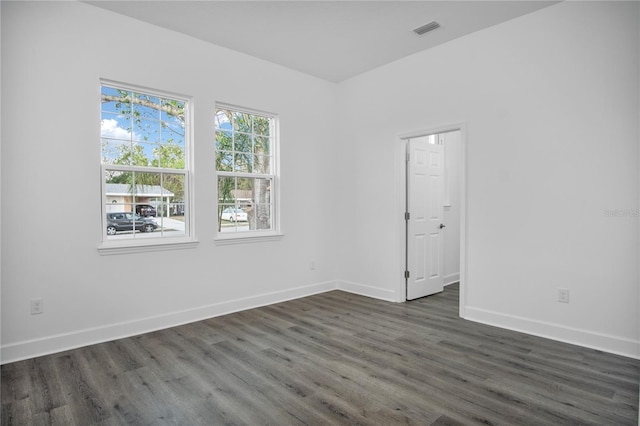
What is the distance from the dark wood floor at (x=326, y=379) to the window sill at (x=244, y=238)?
37.8 inches

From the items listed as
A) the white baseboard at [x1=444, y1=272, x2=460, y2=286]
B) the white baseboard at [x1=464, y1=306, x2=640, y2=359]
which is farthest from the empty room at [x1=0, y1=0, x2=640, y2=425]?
the white baseboard at [x1=444, y1=272, x2=460, y2=286]

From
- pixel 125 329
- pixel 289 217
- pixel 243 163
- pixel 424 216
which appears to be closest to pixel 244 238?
pixel 289 217

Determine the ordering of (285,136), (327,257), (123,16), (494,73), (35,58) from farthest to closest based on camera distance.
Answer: (327,257)
(285,136)
(494,73)
(123,16)
(35,58)

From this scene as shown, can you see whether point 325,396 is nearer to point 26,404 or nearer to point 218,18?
point 26,404

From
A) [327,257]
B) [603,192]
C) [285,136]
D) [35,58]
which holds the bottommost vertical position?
[327,257]

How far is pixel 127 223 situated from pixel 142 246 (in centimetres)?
27

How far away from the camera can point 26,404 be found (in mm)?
2314

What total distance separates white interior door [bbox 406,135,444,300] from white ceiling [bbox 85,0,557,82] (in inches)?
50.6

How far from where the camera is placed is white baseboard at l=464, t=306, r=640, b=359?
3.03m

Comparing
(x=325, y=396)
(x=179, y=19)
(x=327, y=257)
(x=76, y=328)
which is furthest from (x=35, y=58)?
(x=327, y=257)

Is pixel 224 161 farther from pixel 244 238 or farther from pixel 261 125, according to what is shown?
pixel 244 238

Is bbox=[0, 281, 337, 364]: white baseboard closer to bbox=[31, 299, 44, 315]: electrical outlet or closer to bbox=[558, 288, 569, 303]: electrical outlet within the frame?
bbox=[31, 299, 44, 315]: electrical outlet

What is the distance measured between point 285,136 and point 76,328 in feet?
10.1

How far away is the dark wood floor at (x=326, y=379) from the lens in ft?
7.14
